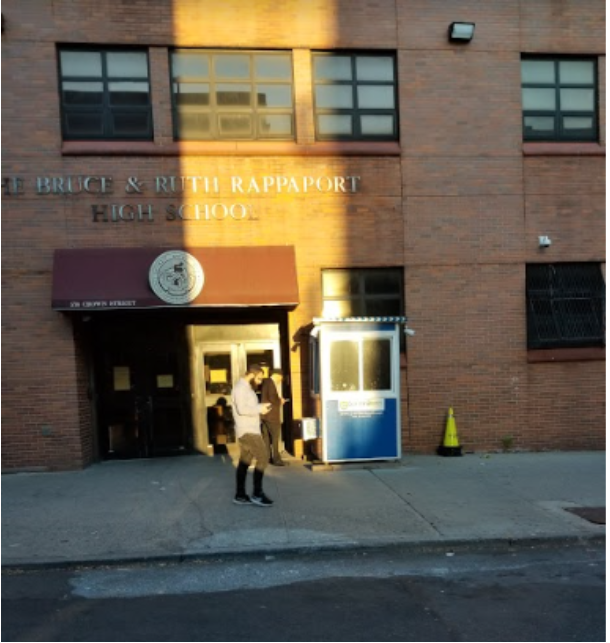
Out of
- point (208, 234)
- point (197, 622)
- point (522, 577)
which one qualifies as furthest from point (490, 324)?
point (197, 622)

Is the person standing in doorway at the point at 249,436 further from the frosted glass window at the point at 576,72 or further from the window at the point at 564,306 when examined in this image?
the frosted glass window at the point at 576,72

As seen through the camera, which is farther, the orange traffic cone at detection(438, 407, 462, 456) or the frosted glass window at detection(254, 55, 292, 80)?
the frosted glass window at detection(254, 55, 292, 80)

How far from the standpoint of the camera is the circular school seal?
921 cm

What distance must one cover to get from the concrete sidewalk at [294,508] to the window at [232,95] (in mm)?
5534

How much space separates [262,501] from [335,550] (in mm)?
1595

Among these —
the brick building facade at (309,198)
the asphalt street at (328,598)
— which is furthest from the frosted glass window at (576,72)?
the asphalt street at (328,598)

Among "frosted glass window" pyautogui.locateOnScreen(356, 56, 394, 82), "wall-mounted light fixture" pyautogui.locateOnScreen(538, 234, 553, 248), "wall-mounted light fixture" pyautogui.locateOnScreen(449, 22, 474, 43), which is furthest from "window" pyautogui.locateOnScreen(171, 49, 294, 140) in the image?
"wall-mounted light fixture" pyautogui.locateOnScreen(538, 234, 553, 248)

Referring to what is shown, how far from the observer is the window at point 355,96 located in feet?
33.2

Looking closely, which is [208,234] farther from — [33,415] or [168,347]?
[33,415]

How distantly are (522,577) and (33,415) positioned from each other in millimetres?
7468

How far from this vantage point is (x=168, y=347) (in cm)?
1038

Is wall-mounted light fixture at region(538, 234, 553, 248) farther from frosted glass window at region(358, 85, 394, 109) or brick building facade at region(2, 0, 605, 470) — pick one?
frosted glass window at region(358, 85, 394, 109)

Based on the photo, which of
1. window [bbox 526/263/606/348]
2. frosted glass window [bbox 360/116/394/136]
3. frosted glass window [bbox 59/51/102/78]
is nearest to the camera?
frosted glass window [bbox 59/51/102/78]

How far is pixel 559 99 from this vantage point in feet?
34.7
